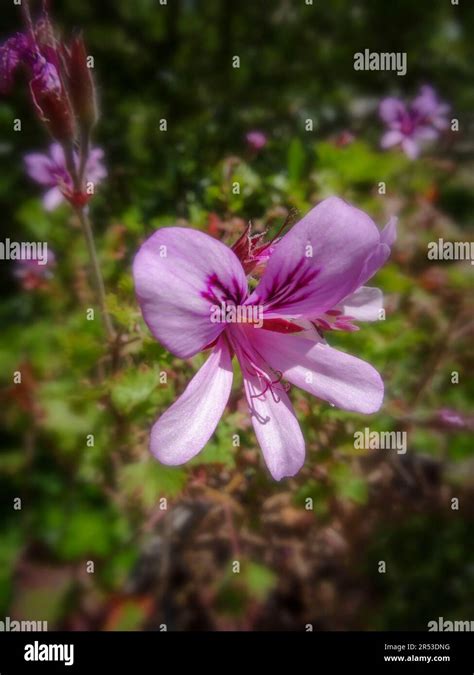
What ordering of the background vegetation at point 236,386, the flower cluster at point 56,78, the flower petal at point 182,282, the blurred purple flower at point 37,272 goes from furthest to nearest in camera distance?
the blurred purple flower at point 37,272 → the background vegetation at point 236,386 → the flower cluster at point 56,78 → the flower petal at point 182,282

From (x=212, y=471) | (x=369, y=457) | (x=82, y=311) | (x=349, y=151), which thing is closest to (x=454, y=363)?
(x=369, y=457)

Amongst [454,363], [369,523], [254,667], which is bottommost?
[254,667]

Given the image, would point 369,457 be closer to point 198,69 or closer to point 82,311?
point 82,311

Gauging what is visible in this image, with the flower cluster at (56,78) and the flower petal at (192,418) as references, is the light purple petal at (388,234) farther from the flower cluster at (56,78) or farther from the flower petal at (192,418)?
the flower cluster at (56,78)

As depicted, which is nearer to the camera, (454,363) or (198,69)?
(454,363)

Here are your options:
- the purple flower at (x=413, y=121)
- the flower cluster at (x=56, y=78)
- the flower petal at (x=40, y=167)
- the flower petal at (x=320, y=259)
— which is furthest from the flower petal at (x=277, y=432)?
the purple flower at (x=413, y=121)

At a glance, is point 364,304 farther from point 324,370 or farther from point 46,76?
point 46,76
